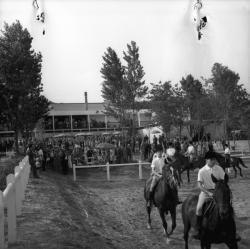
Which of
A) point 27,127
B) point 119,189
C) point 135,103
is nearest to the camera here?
point 119,189

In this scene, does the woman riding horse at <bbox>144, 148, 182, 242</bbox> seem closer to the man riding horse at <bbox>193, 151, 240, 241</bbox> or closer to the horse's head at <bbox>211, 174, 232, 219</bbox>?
the man riding horse at <bbox>193, 151, 240, 241</bbox>

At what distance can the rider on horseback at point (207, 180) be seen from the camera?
29.8 feet

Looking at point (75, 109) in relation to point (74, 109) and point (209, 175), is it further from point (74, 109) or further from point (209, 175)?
point (209, 175)

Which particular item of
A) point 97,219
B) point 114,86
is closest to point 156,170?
point 97,219

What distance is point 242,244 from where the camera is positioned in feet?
34.5

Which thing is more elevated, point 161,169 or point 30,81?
point 30,81

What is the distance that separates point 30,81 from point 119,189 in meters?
12.5

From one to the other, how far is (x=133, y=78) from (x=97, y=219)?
33.4 m

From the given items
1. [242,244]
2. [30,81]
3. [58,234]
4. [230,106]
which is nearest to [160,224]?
[242,244]

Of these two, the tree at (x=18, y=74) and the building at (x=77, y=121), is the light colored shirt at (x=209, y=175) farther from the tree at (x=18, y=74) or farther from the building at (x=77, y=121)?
the building at (x=77, y=121)

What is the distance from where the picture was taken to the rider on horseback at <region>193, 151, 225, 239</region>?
909cm

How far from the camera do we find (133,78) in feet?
152

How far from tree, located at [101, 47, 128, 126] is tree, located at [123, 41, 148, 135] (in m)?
0.53

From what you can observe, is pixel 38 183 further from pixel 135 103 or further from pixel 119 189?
pixel 135 103
